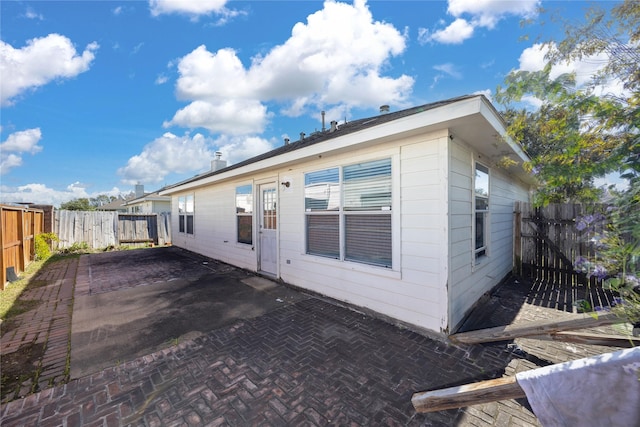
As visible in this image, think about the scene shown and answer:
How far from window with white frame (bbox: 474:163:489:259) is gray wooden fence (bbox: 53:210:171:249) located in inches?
579

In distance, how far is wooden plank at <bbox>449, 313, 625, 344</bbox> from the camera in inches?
89.3

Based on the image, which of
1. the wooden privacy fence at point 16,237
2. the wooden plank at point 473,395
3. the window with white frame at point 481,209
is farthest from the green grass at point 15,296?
the window with white frame at point 481,209

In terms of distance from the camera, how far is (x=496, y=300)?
4809 mm

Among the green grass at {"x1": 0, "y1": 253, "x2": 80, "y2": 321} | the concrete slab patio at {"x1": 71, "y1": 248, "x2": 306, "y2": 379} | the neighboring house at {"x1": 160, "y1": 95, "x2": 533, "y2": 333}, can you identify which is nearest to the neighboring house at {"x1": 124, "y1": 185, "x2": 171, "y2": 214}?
the green grass at {"x1": 0, "y1": 253, "x2": 80, "y2": 321}

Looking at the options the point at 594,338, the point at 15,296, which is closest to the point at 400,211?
the point at 594,338

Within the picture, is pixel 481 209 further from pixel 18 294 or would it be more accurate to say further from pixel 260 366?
pixel 18 294

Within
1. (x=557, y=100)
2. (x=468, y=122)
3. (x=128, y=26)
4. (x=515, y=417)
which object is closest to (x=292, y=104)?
(x=128, y=26)

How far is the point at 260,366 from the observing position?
2688mm

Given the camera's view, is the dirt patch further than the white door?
No

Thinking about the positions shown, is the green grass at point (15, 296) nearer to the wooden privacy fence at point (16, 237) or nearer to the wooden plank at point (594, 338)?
the wooden privacy fence at point (16, 237)

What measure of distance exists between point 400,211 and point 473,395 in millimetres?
2526

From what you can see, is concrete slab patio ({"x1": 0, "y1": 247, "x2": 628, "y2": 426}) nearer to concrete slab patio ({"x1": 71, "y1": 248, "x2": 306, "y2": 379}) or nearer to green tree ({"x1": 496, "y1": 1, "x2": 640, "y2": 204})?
concrete slab patio ({"x1": 71, "y1": 248, "x2": 306, "y2": 379})

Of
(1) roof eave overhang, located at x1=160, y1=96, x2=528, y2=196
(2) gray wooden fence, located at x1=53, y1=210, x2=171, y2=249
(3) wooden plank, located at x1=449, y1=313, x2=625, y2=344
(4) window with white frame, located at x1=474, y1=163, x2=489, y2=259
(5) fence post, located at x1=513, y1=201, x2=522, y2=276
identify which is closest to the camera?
(3) wooden plank, located at x1=449, y1=313, x2=625, y2=344

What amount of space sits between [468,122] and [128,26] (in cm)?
831
